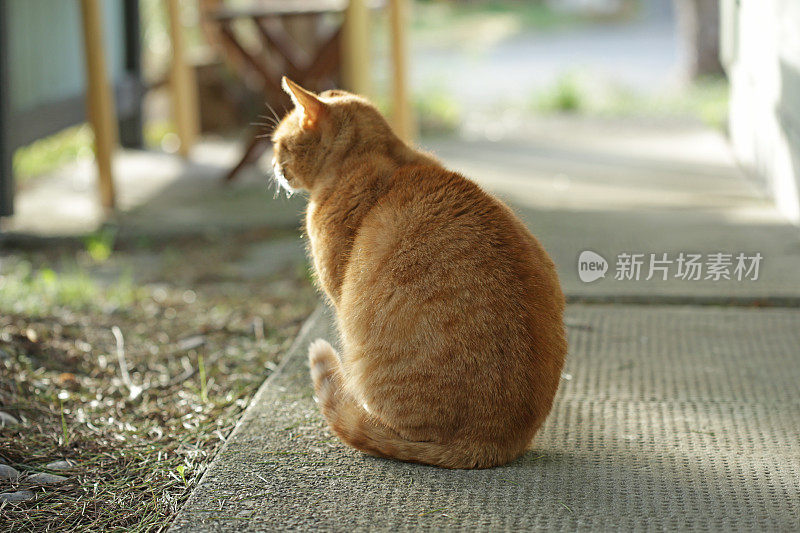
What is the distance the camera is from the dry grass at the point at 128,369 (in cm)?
240

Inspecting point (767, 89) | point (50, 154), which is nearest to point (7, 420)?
point (767, 89)

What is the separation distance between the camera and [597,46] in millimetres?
16047

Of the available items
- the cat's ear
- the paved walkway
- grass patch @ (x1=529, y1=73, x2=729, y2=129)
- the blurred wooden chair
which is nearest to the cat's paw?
the paved walkway

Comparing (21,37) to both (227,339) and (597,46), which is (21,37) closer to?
(227,339)

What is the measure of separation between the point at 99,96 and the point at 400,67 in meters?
2.42

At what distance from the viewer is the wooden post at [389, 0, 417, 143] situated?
6.91 meters

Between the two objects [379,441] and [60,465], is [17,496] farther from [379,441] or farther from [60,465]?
[379,441]

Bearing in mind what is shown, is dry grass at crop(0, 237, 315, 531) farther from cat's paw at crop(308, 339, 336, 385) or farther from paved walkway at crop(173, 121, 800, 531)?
cat's paw at crop(308, 339, 336, 385)

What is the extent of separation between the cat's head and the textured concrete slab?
725mm

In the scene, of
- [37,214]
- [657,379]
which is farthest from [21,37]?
[657,379]

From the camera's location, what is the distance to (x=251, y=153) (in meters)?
6.24

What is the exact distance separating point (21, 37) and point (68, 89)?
671 mm

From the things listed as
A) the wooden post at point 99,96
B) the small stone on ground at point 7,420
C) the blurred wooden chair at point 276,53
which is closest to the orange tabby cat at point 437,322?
the small stone on ground at point 7,420

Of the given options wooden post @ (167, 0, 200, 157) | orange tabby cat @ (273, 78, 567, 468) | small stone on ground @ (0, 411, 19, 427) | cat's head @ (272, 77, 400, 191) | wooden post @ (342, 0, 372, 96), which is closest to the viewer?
orange tabby cat @ (273, 78, 567, 468)
